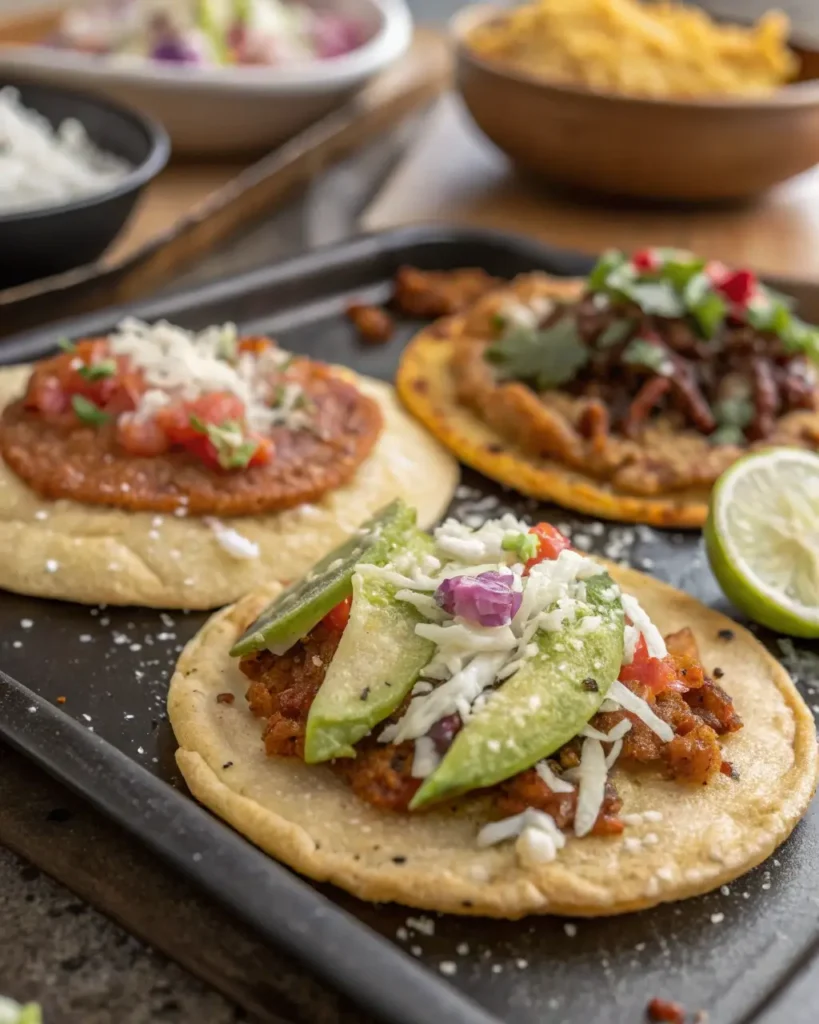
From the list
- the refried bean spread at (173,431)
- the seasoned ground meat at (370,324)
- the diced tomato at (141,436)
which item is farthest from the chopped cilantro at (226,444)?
the seasoned ground meat at (370,324)

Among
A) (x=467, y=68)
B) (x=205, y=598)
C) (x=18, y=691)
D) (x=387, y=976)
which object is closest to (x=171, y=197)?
(x=467, y=68)

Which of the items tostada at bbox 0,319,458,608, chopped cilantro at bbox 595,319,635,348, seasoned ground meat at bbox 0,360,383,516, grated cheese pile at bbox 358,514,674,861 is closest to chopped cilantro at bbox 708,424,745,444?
chopped cilantro at bbox 595,319,635,348

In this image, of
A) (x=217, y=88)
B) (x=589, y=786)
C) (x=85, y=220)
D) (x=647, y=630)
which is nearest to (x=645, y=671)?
(x=647, y=630)

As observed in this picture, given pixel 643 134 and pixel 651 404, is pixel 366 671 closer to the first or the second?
pixel 651 404

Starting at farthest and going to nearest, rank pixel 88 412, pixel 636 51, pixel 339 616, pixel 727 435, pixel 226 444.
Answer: pixel 636 51
pixel 727 435
pixel 88 412
pixel 226 444
pixel 339 616

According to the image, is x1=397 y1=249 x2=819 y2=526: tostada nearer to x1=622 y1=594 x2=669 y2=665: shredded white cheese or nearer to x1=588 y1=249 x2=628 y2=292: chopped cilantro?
x1=588 y1=249 x2=628 y2=292: chopped cilantro

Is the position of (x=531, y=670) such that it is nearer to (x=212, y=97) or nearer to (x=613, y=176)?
(x=613, y=176)

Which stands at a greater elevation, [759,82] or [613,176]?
[759,82]

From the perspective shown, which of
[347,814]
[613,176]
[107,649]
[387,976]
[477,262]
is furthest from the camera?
[613,176]
